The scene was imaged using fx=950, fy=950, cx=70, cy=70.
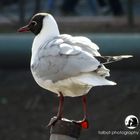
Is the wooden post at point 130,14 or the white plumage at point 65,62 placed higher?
the white plumage at point 65,62

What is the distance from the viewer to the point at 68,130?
15.3 feet

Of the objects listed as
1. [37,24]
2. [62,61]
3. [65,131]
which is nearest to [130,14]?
[37,24]

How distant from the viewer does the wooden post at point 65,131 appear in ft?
15.2

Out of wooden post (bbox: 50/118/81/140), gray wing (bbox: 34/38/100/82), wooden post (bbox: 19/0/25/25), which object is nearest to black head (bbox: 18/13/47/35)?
gray wing (bbox: 34/38/100/82)

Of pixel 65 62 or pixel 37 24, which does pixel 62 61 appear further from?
pixel 37 24

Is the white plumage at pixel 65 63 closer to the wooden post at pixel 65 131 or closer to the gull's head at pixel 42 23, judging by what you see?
the gull's head at pixel 42 23

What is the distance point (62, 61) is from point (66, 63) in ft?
0.09

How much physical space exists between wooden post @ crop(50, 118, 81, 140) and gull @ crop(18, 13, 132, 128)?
0.11m

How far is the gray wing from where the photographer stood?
15.9ft

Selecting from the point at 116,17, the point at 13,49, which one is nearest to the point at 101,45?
the point at 13,49

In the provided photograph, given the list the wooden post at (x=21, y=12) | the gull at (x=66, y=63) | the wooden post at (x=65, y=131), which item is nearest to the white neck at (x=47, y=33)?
the gull at (x=66, y=63)

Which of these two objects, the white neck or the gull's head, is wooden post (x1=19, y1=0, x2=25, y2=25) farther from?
the white neck

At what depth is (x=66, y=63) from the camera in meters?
4.95

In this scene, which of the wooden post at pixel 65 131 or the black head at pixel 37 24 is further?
the black head at pixel 37 24
